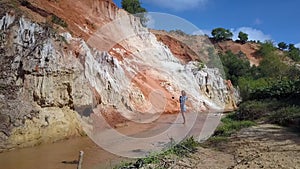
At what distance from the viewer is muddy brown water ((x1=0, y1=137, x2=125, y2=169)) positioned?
7.45 m

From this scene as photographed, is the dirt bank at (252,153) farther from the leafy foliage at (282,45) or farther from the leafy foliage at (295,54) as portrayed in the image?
the leafy foliage at (282,45)

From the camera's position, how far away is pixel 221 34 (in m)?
64.4

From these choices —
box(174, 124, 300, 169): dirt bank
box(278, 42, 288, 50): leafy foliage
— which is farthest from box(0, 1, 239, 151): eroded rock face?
box(278, 42, 288, 50): leafy foliage

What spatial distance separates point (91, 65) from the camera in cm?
1602

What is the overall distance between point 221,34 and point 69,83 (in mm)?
56307

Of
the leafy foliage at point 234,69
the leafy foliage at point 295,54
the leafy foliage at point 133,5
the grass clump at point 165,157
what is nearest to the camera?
the grass clump at point 165,157

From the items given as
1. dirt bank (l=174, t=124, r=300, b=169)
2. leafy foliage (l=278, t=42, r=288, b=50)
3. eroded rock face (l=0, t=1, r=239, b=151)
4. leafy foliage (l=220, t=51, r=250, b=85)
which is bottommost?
dirt bank (l=174, t=124, r=300, b=169)

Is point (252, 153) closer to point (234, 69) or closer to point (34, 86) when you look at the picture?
point (34, 86)

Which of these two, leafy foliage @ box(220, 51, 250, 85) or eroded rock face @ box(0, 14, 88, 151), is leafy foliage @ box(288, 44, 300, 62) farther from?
eroded rock face @ box(0, 14, 88, 151)

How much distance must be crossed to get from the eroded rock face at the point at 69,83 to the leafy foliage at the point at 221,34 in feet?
130

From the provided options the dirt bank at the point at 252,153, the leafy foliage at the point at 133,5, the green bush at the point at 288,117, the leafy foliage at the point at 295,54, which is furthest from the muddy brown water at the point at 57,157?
the leafy foliage at the point at 295,54

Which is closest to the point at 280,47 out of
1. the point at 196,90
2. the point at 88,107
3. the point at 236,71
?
the point at 236,71

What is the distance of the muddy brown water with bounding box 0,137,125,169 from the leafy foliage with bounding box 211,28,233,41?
57.8 m

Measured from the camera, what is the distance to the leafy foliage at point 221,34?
64094mm
